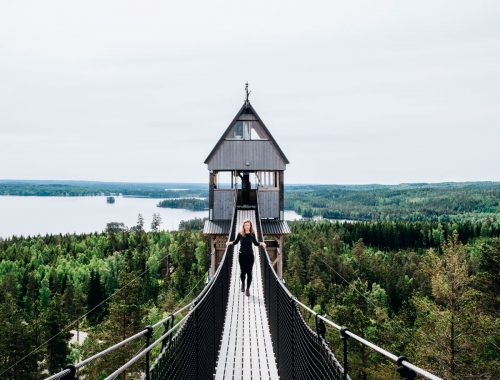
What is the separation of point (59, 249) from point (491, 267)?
76959 millimetres

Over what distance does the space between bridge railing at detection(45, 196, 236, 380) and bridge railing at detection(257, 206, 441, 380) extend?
108 cm

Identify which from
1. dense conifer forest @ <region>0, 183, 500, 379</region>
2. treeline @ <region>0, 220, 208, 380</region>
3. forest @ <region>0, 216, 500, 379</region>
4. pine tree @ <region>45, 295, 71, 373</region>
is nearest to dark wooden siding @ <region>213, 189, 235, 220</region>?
dense conifer forest @ <region>0, 183, 500, 379</region>

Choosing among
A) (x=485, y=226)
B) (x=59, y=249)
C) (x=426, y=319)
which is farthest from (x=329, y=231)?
(x=426, y=319)

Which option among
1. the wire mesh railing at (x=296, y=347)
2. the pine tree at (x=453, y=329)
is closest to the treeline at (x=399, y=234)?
the pine tree at (x=453, y=329)

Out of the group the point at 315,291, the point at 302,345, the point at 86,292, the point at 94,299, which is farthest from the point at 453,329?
the point at 86,292

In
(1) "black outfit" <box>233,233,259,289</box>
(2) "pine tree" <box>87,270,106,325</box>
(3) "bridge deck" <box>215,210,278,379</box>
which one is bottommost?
(2) "pine tree" <box>87,270,106,325</box>

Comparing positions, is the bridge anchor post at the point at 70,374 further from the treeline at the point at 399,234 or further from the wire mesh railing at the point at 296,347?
the treeline at the point at 399,234

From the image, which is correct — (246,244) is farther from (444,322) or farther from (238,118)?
(444,322)

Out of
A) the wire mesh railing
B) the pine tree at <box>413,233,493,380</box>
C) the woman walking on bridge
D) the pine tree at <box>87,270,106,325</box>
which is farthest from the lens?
the pine tree at <box>87,270,106,325</box>

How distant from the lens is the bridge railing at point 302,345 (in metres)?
3.32

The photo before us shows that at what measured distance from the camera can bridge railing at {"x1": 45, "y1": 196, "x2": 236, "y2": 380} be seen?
10.6 ft

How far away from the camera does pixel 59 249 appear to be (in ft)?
265

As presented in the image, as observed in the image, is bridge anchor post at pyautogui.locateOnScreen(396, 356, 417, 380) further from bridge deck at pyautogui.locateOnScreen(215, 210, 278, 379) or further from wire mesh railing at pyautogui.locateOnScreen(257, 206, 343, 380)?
bridge deck at pyautogui.locateOnScreen(215, 210, 278, 379)

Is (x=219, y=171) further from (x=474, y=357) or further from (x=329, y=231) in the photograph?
(x=329, y=231)
